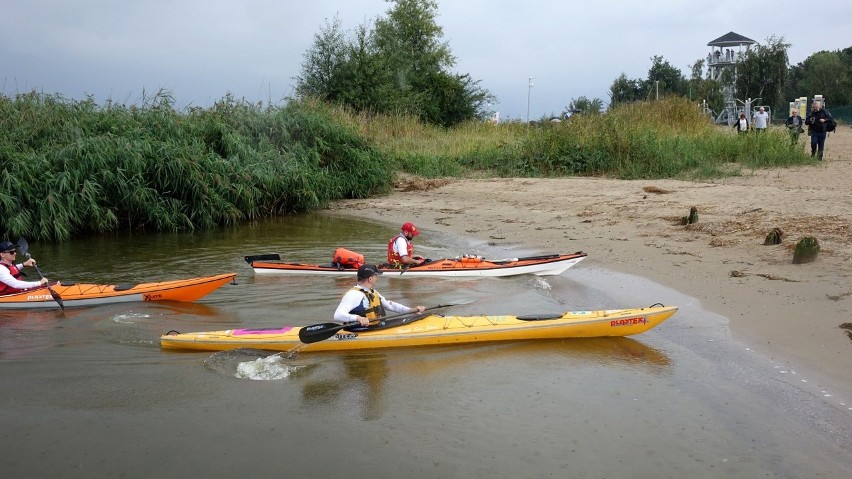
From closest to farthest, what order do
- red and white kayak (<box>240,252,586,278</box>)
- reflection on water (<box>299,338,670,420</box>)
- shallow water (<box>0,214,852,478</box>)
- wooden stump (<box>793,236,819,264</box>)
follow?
shallow water (<box>0,214,852,478</box>) → reflection on water (<box>299,338,670,420</box>) → wooden stump (<box>793,236,819,264</box>) → red and white kayak (<box>240,252,586,278</box>)

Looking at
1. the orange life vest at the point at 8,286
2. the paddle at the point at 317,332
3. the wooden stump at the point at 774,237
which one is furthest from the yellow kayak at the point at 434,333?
the wooden stump at the point at 774,237

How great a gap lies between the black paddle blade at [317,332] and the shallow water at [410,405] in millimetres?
228

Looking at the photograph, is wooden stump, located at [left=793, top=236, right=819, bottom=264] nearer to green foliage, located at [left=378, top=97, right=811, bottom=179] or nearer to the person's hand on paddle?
the person's hand on paddle

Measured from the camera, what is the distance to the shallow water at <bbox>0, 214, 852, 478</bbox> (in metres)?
4.52

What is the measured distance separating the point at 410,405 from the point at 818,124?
14.9 metres

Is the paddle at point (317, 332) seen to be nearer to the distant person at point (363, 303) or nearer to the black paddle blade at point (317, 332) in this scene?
the black paddle blade at point (317, 332)

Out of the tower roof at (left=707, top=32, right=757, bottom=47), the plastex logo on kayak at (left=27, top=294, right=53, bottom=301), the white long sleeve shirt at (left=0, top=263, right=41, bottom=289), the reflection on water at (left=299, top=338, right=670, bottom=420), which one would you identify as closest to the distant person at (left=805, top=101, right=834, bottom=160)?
the reflection on water at (left=299, top=338, right=670, bottom=420)

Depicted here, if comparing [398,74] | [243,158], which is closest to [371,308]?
[243,158]

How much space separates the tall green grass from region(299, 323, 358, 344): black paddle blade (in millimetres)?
8420

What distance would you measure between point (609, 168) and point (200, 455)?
14666mm

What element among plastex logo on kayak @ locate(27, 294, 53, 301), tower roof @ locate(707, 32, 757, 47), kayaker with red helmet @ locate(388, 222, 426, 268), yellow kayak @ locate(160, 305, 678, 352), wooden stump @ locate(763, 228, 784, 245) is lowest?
yellow kayak @ locate(160, 305, 678, 352)

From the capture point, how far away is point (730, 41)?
1970 inches

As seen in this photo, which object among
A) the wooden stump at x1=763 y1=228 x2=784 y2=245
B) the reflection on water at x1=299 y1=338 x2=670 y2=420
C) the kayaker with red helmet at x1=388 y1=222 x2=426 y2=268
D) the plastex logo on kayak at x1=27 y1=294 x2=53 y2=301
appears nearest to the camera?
the reflection on water at x1=299 y1=338 x2=670 y2=420

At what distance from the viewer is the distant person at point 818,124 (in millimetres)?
16266
